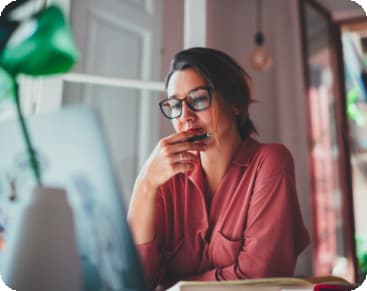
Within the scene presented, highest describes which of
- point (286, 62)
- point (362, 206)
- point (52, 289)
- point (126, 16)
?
point (126, 16)

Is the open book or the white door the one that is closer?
the open book

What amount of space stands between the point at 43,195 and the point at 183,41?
425 mm

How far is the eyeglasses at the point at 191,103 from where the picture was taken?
811 mm

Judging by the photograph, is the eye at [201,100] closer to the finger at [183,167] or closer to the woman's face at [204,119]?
the woman's face at [204,119]

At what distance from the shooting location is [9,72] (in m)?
0.94

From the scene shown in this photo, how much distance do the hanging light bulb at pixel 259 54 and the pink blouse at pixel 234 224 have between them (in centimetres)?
16

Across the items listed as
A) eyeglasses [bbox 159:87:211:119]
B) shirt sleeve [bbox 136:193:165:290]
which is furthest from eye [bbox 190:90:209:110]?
shirt sleeve [bbox 136:193:165:290]

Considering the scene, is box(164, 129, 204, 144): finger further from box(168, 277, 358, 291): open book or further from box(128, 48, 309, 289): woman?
box(168, 277, 358, 291): open book

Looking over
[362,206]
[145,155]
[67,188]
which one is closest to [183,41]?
[145,155]

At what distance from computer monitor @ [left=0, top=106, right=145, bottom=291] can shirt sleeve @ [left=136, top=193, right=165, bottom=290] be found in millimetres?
13

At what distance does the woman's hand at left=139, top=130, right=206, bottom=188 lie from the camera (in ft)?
2.66

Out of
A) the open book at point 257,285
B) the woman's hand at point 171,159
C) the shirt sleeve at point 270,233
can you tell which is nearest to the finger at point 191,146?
the woman's hand at point 171,159

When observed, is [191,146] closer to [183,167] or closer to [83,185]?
[183,167]

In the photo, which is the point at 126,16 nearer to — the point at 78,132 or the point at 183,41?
the point at 183,41
